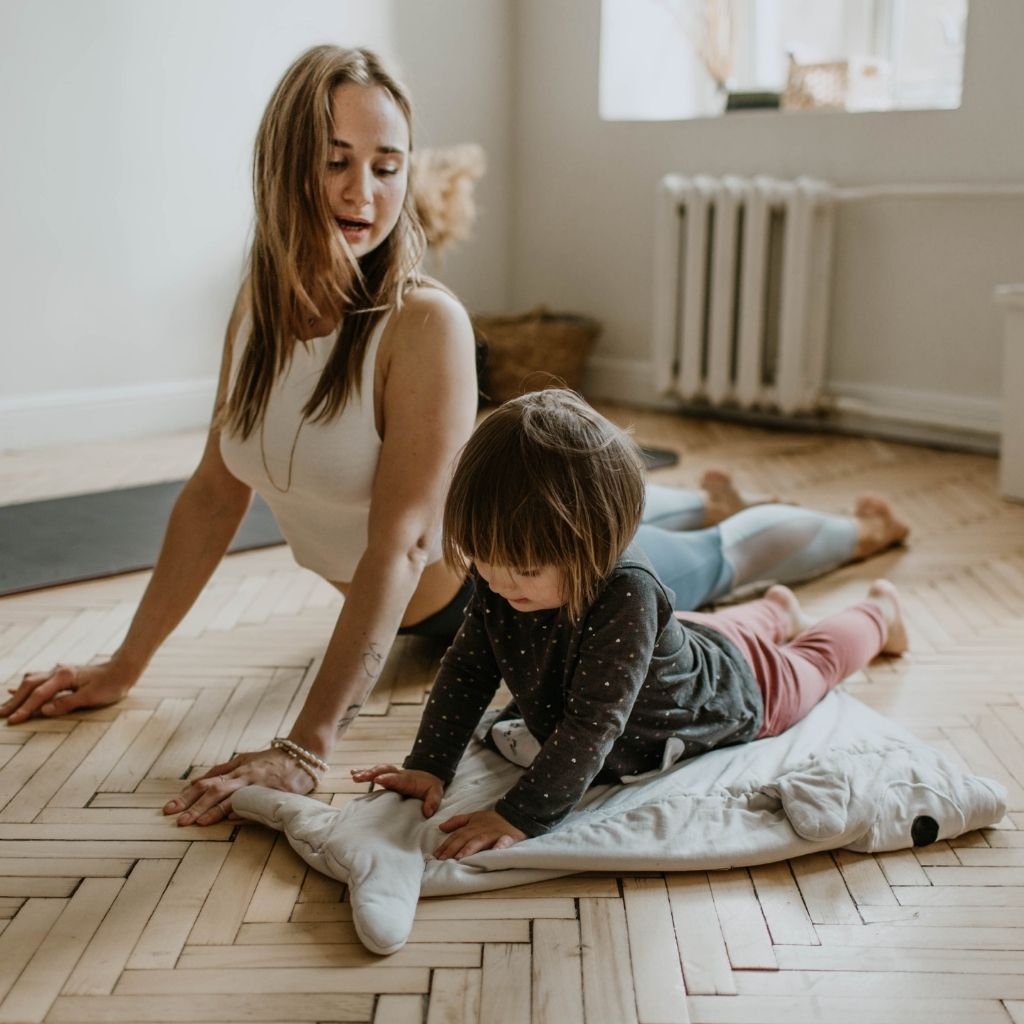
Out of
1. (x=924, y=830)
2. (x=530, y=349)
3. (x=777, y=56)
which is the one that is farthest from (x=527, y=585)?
(x=777, y=56)

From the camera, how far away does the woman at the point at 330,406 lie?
1.45m

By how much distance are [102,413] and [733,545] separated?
87.7 inches

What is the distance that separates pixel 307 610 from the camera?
84.7 inches

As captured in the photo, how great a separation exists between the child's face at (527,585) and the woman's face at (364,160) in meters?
0.50

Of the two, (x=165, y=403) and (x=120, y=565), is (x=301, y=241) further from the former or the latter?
(x=165, y=403)

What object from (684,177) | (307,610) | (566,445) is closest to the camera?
(566,445)

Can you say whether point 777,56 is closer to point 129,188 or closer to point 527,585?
point 129,188

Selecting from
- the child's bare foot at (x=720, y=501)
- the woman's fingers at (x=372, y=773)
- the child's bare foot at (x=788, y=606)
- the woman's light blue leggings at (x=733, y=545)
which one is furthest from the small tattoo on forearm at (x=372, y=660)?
the child's bare foot at (x=720, y=501)

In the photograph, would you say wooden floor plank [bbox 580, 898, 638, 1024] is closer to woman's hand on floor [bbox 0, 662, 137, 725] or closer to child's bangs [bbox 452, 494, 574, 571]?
child's bangs [bbox 452, 494, 574, 571]

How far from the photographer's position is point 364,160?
148 centimetres

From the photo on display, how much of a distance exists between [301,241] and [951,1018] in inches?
42.8

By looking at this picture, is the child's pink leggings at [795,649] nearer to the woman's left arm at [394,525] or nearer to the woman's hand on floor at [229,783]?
the woman's left arm at [394,525]

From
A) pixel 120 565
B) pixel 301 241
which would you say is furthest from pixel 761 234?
pixel 301 241

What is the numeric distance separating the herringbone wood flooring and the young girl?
0.42 feet
